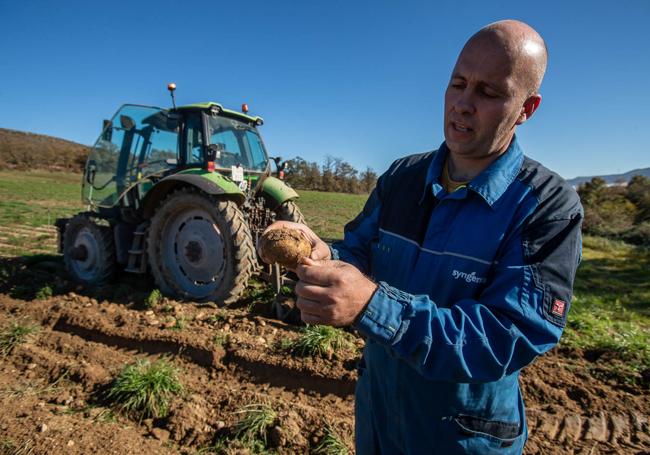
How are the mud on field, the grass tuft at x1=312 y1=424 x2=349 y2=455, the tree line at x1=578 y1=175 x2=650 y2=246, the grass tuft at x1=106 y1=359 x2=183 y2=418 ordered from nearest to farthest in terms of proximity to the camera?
1. the grass tuft at x1=312 y1=424 x2=349 y2=455
2. the mud on field
3. the grass tuft at x1=106 y1=359 x2=183 y2=418
4. the tree line at x1=578 y1=175 x2=650 y2=246

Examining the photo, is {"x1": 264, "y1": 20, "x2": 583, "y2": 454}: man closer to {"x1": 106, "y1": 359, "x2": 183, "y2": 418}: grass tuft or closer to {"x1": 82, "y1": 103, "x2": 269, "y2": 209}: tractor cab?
{"x1": 106, "y1": 359, "x2": 183, "y2": 418}: grass tuft

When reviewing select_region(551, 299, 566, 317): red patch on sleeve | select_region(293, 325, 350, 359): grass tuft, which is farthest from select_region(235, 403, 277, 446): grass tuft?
select_region(551, 299, 566, 317): red patch on sleeve

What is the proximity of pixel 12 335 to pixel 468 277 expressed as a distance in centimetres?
451

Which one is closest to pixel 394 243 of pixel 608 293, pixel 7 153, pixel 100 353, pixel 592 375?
pixel 592 375

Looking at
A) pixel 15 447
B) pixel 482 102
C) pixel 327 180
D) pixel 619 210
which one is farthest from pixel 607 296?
pixel 327 180

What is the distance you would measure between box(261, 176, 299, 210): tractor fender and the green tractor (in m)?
0.02

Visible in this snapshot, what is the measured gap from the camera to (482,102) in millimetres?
1280

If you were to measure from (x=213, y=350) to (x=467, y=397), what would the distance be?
2.76 metres

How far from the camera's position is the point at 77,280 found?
5891 mm

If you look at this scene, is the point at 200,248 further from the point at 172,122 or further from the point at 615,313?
the point at 615,313

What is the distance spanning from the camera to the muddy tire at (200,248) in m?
4.71

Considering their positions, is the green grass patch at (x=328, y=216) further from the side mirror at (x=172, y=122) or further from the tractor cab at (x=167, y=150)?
the side mirror at (x=172, y=122)

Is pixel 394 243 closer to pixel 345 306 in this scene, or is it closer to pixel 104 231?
pixel 345 306

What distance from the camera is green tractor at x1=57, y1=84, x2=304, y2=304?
4875 millimetres
